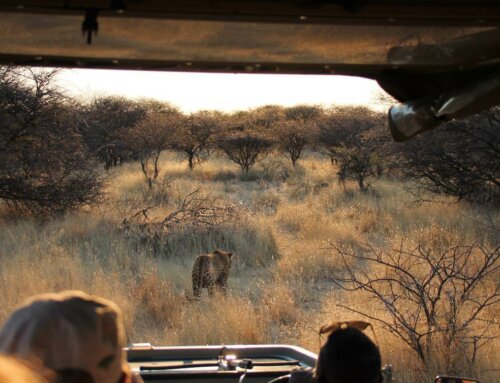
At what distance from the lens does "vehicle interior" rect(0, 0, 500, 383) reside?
160 centimetres

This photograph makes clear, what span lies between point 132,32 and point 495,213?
11388mm

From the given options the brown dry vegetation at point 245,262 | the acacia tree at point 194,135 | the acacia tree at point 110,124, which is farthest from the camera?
the acacia tree at point 194,135

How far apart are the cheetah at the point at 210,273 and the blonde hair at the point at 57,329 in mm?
6113

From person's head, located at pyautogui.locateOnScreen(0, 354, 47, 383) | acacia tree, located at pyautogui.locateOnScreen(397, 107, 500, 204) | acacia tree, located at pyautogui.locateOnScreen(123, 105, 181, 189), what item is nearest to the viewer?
person's head, located at pyautogui.locateOnScreen(0, 354, 47, 383)

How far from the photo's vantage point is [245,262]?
32.3 feet

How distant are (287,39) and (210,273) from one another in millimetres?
5781

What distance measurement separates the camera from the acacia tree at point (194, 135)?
83.3 ft

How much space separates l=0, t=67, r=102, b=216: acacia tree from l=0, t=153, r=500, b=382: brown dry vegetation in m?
0.49

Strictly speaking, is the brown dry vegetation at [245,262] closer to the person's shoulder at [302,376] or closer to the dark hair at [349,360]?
the person's shoulder at [302,376]

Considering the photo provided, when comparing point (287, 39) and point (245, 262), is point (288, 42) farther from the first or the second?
point (245, 262)

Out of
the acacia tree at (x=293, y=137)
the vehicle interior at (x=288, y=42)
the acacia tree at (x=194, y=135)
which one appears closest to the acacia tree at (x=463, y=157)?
the vehicle interior at (x=288, y=42)

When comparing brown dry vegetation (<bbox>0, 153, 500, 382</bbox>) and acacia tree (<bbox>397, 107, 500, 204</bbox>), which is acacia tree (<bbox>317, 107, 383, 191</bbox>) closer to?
brown dry vegetation (<bbox>0, 153, 500, 382</bbox>)

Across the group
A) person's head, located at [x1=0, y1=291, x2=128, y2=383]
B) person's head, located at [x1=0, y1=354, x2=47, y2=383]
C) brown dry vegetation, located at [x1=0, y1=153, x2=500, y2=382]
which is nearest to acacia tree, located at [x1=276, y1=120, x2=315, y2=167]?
brown dry vegetation, located at [x1=0, y1=153, x2=500, y2=382]

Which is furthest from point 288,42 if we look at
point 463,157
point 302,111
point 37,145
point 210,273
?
point 302,111
